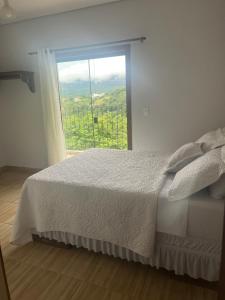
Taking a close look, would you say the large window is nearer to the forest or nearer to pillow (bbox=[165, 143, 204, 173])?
the forest

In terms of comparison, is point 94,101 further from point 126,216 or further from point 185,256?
point 185,256

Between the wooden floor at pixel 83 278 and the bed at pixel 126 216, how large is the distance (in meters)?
0.09

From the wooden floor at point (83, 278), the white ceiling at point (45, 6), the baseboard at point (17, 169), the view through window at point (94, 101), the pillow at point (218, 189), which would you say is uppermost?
the white ceiling at point (45, 6)

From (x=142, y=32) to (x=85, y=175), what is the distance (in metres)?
2.20

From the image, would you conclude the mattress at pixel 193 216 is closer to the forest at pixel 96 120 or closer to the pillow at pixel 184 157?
the pillow at pixel 184 157

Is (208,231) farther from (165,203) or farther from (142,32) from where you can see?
(142,32)

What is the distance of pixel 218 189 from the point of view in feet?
4.94

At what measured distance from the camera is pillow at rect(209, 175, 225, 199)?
4.89 ft

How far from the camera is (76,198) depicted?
1902 millimetres

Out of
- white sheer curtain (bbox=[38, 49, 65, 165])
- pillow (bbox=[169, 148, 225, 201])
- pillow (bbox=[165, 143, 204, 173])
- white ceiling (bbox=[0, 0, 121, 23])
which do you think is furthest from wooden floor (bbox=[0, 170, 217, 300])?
white ceiling (bbox=[0, 0, 121, 23])

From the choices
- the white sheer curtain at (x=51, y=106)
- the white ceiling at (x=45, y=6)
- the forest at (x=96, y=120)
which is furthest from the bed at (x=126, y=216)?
the white ceiling at (x=45, y=6)

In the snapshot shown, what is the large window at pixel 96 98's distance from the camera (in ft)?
11.2

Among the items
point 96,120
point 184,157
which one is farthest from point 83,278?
point 96,120

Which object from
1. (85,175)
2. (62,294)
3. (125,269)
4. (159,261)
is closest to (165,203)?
(159,261)
